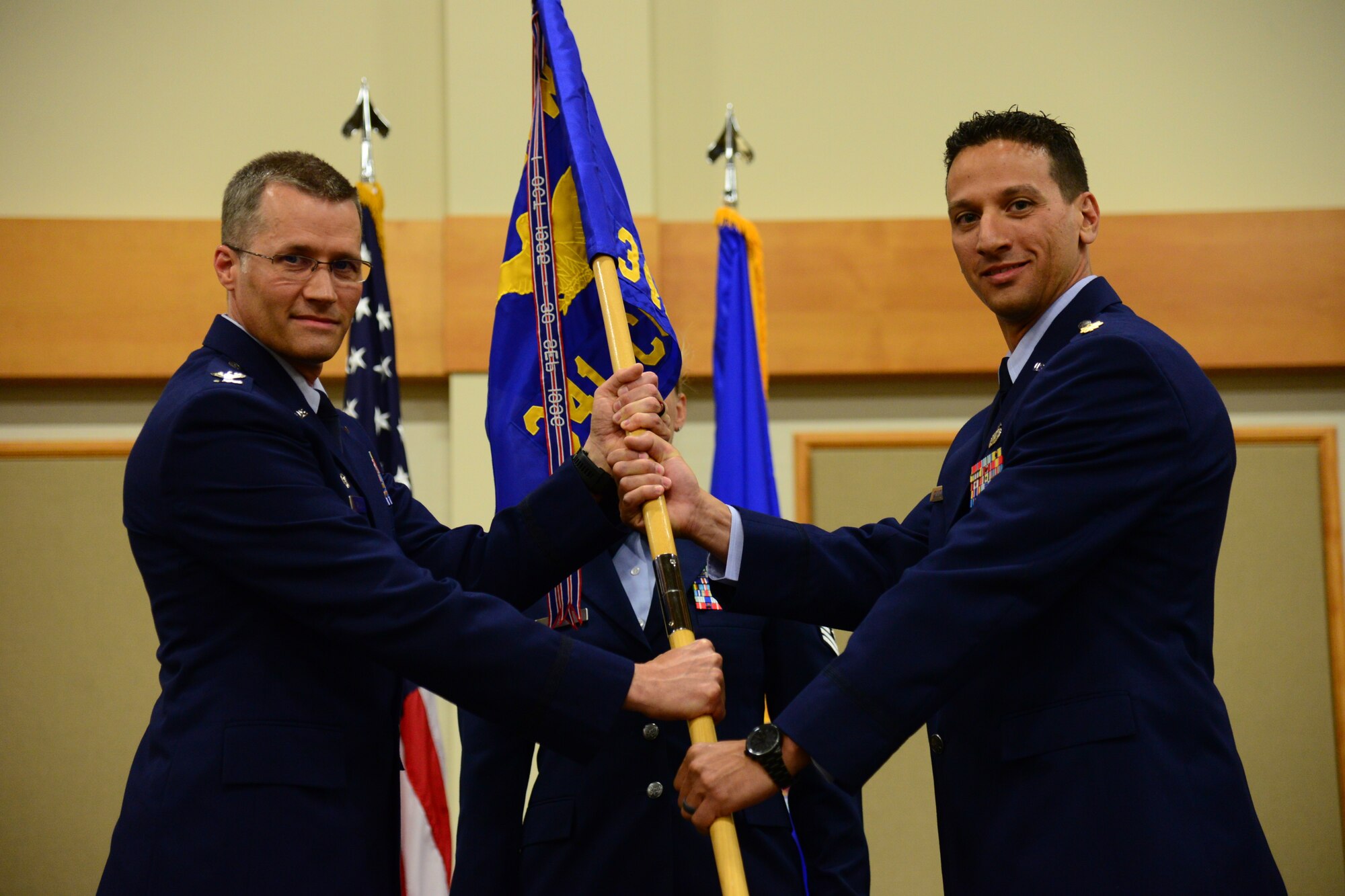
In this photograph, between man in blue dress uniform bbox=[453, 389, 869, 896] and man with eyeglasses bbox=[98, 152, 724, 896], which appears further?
man in blue dress uniform bbox=[453, 389, 869, 896]

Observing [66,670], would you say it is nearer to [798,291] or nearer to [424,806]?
[424,806]

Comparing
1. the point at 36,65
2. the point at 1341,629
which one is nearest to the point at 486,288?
the point at 36,65

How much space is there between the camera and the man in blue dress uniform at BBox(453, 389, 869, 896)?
7.08ft

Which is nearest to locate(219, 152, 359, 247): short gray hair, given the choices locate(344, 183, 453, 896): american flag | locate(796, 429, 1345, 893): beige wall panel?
locate(344, 183, 453, 896): american flag

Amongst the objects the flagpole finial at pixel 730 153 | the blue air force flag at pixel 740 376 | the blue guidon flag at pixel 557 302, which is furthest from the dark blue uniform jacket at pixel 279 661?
the flagpole finial at pixel 730 153

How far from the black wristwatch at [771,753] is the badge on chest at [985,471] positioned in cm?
47

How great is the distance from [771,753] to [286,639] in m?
0.73

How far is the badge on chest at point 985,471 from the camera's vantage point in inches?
77.7

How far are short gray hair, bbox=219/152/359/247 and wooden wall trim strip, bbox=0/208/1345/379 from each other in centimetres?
205

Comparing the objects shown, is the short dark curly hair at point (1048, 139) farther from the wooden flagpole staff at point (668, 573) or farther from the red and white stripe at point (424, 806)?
the red and white stripe at point (424, 806)

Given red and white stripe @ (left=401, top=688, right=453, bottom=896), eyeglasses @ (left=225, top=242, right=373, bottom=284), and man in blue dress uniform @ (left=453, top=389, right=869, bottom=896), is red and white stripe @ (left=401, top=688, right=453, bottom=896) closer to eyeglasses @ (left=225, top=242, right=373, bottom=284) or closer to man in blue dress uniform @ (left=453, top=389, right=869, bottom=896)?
man in blue dress uniform @ (left=453, top=389, right=869, bottom=896)

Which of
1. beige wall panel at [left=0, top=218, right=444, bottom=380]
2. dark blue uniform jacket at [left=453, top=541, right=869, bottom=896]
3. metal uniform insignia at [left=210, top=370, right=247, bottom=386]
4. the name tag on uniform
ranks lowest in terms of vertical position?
dark blue uniform jacket at [left=453, top=541, right=869, bottom=896]

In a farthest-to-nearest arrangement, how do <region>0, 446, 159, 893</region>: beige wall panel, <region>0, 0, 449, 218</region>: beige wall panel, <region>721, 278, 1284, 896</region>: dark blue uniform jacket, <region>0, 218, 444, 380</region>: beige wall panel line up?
<region>0, 0, 449, 218</region>: beige wall panel < <region>0, 218, 444, 380</region>: beige wall panel < <region>0, 446, 159, 893</region>: beige wall panel < <region>721, 278, 1284, 896</region>: dark blue uniform jacket

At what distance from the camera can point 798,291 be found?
170 inches
